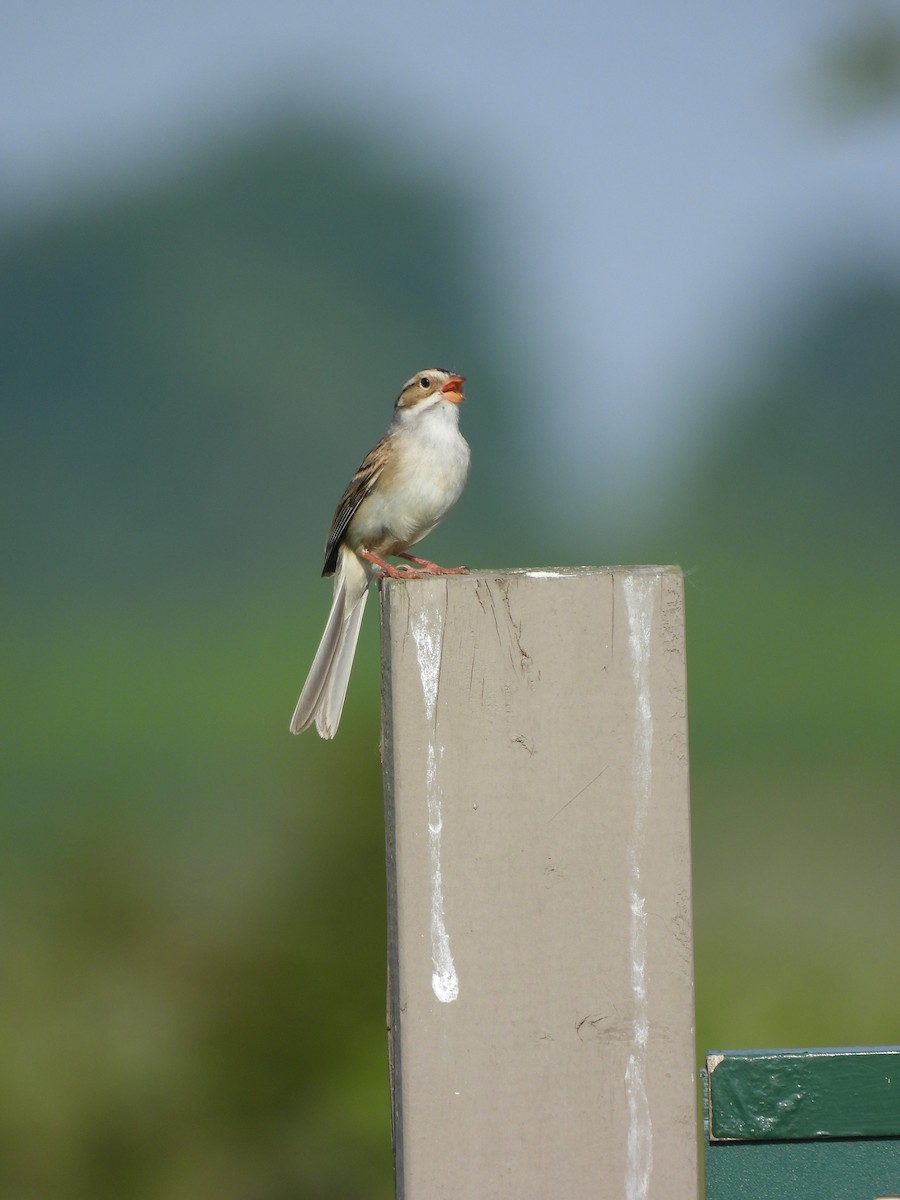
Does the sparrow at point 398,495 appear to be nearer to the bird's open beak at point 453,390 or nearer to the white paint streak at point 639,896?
the bird's open beak at point 453,390

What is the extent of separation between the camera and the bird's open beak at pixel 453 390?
198 inches

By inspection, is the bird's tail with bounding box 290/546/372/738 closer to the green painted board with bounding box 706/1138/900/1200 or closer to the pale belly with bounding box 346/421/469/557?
the pale belly with bounding box 346/421/469/557

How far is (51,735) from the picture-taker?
3534 cm

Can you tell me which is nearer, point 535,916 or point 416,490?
point 535,916

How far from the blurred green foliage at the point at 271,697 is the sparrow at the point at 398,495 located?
3.43ft

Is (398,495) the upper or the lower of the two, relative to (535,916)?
upper

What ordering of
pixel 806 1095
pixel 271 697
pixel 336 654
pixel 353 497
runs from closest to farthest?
pixel 806 1095 < pixel 336 654 < pixel 353 497 < pixel 271 697

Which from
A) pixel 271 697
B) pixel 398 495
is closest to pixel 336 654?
pixel 398 495

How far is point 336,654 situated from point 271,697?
1081 inches

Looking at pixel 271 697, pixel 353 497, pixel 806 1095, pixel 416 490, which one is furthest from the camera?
pixel 271 697

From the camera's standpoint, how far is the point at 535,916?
2.42 m

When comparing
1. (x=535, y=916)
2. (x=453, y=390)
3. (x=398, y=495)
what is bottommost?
(x=535, y=916)

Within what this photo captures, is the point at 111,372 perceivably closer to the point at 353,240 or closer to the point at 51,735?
the point at 353,240

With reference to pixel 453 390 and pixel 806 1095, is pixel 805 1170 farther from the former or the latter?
pixel 453 390
